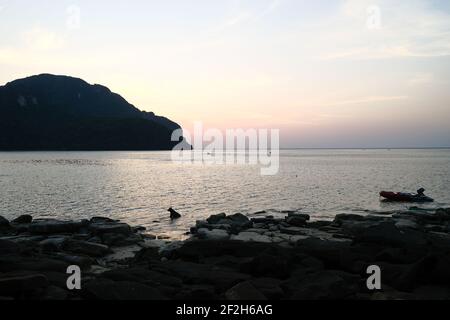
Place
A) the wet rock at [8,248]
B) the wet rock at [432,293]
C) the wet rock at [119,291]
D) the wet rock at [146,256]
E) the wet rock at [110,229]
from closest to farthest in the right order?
the wet rock at [119,291] < the wet rock at [432,293] < the wet rock at [8,248] < the wet rock at [146,256] < the wet rock at [110,229]

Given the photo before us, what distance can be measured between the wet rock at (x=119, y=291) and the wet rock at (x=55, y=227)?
18041mm

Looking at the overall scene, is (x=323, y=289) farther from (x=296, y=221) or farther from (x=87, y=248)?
(x=296, y=221)

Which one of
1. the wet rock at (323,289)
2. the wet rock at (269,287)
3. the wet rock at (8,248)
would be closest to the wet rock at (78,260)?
the wet rock at (8,248)

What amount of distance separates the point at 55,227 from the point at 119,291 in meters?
19.4

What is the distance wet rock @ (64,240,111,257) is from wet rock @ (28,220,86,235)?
23.9 ft

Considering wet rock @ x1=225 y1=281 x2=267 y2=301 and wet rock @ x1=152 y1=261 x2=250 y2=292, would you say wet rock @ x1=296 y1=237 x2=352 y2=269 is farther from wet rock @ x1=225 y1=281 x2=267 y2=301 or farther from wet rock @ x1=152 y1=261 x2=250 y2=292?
wet rock @ x1=225 y1=281 x2=267 y2=301

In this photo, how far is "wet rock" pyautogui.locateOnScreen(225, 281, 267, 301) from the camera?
12320 mm

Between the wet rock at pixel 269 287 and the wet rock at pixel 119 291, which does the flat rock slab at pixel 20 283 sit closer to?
the wet rock at pixel 119 291

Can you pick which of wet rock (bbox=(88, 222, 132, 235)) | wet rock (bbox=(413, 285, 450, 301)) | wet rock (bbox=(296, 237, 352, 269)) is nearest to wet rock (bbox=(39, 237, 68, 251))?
wet rock (bbox=(88, 222, 132, 235))

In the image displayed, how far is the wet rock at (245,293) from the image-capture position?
12320 millimetres

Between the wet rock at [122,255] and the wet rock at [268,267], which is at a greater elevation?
the wet rock at [268,267]

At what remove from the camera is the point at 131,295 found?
12.3 m
